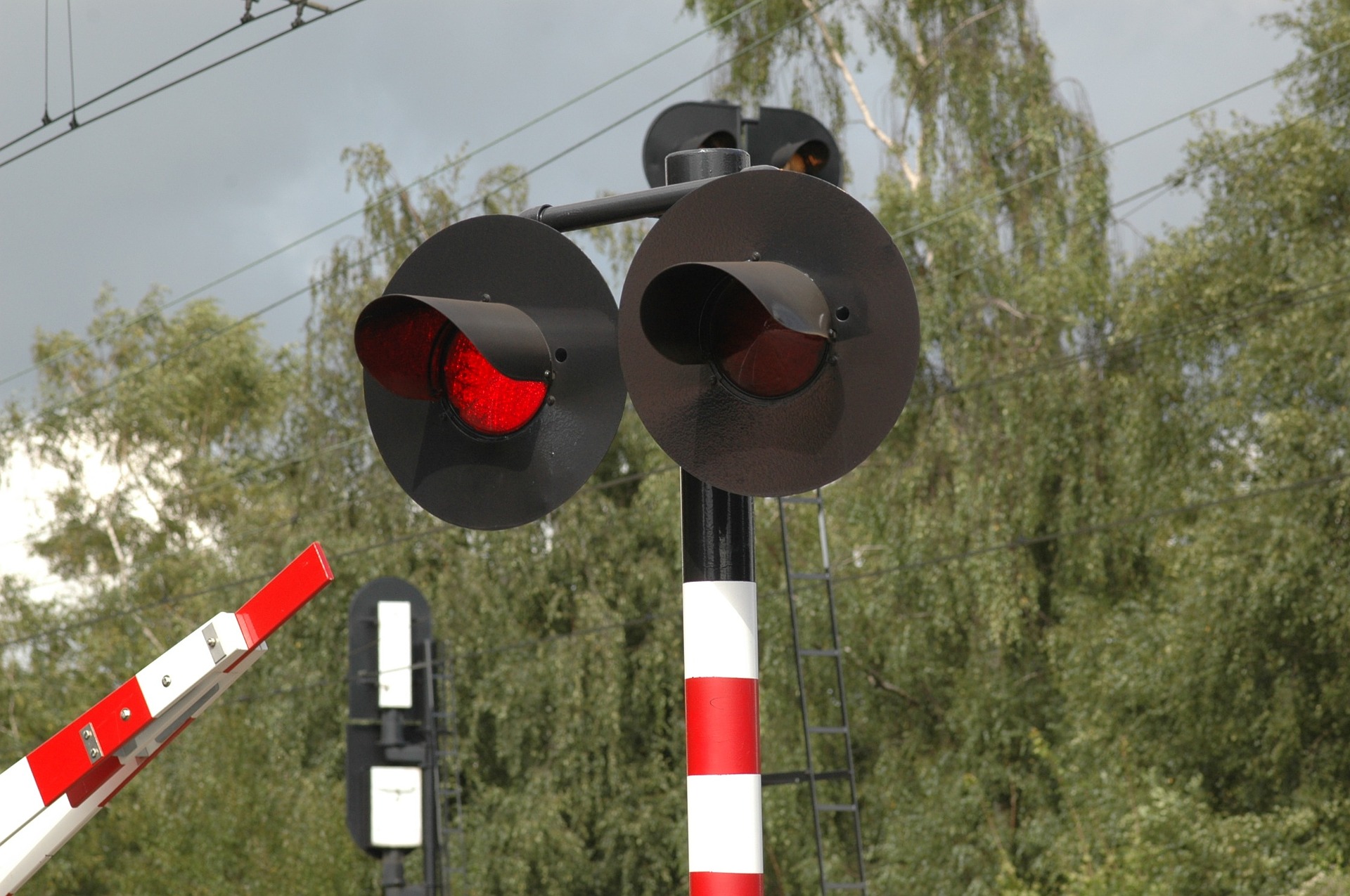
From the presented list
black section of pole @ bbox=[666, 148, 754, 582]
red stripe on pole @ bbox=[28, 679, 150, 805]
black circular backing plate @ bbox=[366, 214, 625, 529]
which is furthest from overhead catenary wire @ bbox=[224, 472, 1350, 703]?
black section of pole @ bbox=[666, 148, 754, 582]

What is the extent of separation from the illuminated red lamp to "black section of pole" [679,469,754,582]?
1.01 feet

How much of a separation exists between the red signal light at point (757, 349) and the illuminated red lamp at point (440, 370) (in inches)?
13.4

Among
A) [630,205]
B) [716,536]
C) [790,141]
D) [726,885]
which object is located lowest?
[726,885]

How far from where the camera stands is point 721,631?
251 cm

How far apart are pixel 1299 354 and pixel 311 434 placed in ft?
42.3

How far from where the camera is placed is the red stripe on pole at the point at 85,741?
325 centimetres

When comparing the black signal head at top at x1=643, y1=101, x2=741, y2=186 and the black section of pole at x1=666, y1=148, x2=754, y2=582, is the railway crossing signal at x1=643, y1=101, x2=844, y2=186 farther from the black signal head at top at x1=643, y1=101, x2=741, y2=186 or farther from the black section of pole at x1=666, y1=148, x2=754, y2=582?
the black section of pole at x1=666, y1=148, x2=754, y2=582

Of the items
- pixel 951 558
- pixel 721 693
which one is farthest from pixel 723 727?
pixel 951 558

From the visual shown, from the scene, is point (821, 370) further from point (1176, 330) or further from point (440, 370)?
point (1176, 330)

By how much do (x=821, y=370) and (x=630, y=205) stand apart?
1.64ft

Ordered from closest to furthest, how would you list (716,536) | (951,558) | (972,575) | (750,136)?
(716,536) → (750,136) → (951,558) → (972,575)

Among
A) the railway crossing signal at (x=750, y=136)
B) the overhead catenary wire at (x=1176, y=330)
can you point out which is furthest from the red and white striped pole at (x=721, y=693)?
the overhead catenary wire at (x=1176, y=330)

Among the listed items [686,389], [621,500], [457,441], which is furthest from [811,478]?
[621,500]

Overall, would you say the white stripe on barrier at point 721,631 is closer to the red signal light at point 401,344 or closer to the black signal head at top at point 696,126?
the red signal light at point 401,344
